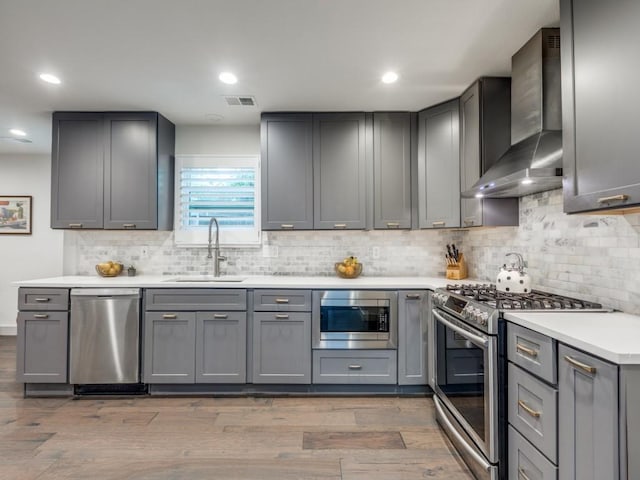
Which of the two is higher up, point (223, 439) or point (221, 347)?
point (221, 347)

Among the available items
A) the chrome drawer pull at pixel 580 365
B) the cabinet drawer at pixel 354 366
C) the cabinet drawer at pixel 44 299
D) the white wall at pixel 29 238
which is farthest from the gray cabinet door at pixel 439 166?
the white wall at pixel 29 238

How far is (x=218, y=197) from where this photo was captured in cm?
363

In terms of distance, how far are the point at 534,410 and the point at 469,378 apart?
50 centimetres

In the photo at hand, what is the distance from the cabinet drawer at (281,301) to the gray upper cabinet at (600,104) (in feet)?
6.43

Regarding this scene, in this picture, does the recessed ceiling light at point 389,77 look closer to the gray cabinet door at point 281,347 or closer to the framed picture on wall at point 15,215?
the gray cabinet door at point 281,347

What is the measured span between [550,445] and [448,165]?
2222 mm

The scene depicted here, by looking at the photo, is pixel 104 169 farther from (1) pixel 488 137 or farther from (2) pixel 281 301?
(1) pixel 488 137

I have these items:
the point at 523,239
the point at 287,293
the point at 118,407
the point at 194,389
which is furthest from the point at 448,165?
the point at 118,407

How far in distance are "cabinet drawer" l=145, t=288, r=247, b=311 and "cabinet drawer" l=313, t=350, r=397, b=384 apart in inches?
31.8

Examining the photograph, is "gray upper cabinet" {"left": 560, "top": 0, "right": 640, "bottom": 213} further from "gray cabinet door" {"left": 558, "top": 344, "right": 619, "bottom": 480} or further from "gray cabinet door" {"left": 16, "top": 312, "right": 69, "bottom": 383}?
"gray cabinet door" {"left": 16, "top": 312, "right": 69, "bottom": 383}

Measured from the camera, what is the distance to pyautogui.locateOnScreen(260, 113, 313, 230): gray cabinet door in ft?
10.7

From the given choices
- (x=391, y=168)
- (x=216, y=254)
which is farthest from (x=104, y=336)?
(x=391, y=168)

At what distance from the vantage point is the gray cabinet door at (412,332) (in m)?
2.89

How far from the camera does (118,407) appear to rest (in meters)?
2.72
